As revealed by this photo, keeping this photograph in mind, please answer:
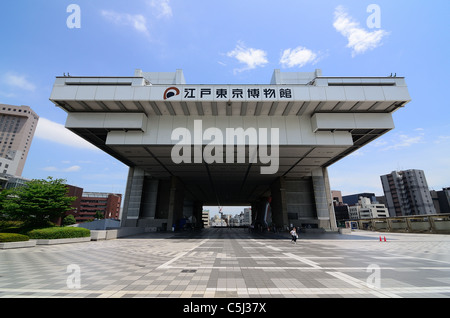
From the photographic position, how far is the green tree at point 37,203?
19234mm

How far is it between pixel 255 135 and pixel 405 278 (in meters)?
19.3

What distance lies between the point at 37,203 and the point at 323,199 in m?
43.6

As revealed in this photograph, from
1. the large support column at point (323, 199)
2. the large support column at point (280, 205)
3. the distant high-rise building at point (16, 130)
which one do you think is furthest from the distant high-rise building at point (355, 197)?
the distant high-rise building at point (16, 130)

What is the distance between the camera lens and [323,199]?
121ft

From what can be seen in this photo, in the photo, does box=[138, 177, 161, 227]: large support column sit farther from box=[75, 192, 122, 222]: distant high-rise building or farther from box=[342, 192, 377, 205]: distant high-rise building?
box=[342, 192, 377, 205]: distant high-rise building

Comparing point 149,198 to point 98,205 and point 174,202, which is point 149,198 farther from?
point 98,205

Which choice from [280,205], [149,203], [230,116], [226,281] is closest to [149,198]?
[149,203]

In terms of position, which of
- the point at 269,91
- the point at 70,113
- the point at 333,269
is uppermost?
the point at 269,91

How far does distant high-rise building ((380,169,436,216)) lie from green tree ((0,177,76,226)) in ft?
407

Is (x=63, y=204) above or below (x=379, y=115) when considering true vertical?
below
